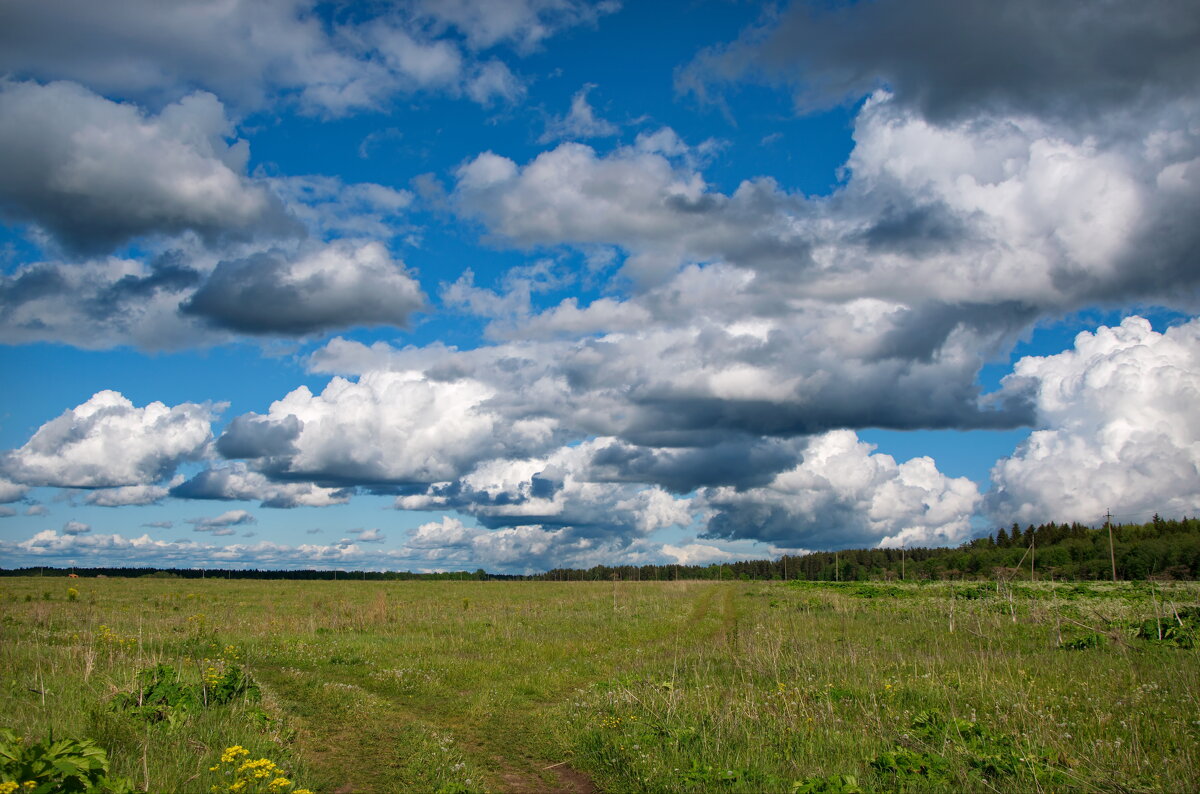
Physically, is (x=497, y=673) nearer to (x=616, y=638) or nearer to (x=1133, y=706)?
(x=616, y=638)

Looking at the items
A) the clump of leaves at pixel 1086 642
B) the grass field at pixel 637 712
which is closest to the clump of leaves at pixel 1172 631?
the grass field at pixel 637 712

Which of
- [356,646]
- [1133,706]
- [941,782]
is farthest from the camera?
[356,646]

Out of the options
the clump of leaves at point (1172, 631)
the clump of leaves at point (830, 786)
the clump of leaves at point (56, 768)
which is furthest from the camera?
the clump of leaves at point (1172, 631)

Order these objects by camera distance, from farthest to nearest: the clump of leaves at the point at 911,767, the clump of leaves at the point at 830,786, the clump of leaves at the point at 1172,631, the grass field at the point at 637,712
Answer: the clump of leaves at the point at 1172,631 → the grass field at the point at 637,712 → the clump of leaves at the point at 911,767 → the clump of leaves at the point at 830,786

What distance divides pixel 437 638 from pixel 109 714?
13.7 meters

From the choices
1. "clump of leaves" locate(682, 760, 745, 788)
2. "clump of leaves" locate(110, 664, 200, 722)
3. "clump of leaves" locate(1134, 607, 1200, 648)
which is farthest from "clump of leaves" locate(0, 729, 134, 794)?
"clump of leaves" locate(1134, 607, 1200, 648)

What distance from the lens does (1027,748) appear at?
8.67 meters

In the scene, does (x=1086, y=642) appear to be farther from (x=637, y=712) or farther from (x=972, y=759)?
(x=637, y=712)

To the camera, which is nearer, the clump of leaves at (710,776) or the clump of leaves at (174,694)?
the clump of leaves at (710,776)

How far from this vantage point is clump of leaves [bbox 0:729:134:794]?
577 cm

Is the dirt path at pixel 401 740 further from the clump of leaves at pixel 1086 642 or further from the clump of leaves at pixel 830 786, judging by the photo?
the clump of leaves at pixel 1086 642

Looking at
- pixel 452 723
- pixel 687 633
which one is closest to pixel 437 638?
pixel 687 633

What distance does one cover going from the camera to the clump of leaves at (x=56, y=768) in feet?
18.9

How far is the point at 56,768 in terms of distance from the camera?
5.84 metres
